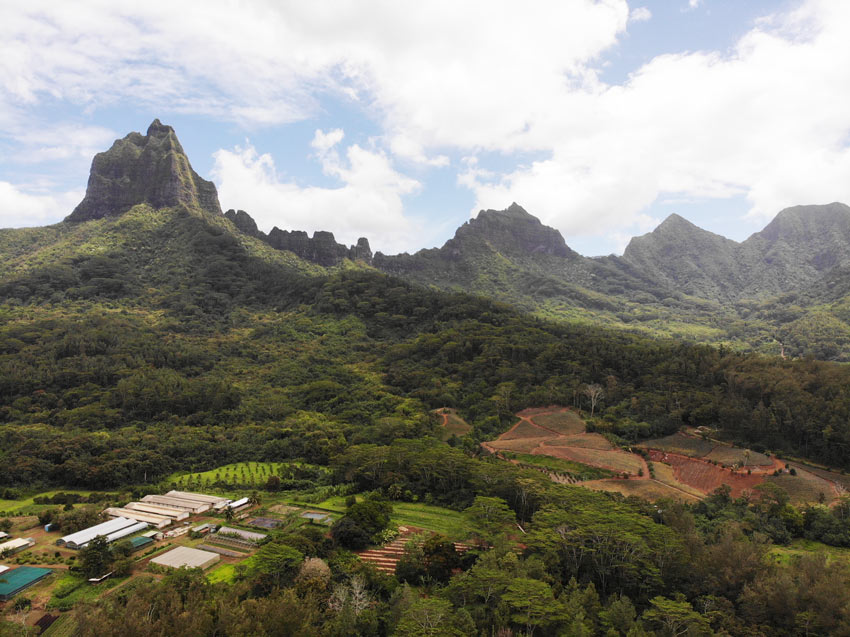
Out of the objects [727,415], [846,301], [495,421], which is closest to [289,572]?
[495,421]

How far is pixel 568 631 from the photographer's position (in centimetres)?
1797

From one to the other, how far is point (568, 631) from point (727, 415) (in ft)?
105

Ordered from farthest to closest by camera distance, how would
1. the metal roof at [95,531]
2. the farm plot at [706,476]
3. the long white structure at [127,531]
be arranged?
the farm plot at [706,476] → the long white structure at [127,531] → the metal roof at [95,531]

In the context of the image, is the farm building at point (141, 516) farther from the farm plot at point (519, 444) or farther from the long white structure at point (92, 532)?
the farm plot at point (519, 444)

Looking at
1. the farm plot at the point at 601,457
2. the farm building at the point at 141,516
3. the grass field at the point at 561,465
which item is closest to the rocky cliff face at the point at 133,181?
the farm building at the point at 141,516

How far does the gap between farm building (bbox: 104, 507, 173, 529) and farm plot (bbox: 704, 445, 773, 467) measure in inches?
1602

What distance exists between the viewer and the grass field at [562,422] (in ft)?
151

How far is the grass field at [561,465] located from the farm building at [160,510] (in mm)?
25719

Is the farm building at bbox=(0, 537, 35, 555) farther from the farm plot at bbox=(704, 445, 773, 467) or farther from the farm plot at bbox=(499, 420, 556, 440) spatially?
the farm plot at bbox=(704, 445, 773, 467)

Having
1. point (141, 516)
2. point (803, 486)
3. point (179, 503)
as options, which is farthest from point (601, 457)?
point (141, 516)

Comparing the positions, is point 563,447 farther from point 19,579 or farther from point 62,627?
point 19,579

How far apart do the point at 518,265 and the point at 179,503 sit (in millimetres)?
145701

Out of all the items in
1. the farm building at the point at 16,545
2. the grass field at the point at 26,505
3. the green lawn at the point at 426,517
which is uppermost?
the green lawn at the point at 426,517

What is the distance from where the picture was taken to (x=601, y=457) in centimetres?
4034
